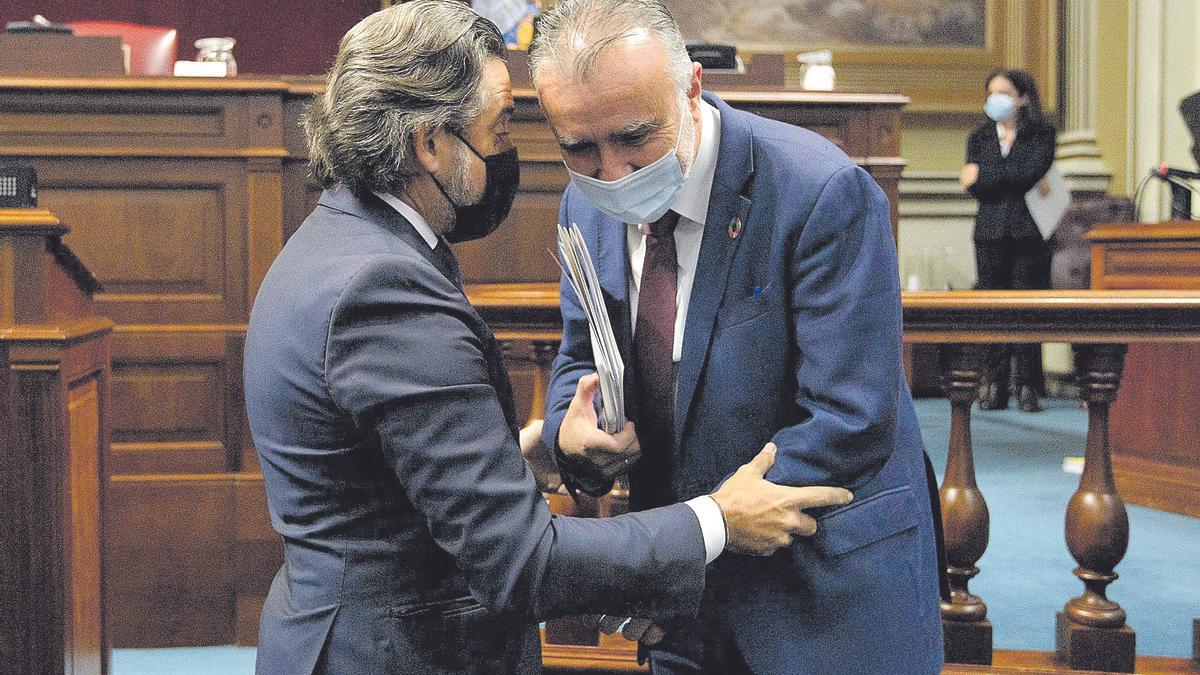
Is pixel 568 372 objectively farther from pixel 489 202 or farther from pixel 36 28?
pixel 36 28

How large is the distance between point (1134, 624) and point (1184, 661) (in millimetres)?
1252

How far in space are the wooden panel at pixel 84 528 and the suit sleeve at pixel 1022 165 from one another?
18.2 feet

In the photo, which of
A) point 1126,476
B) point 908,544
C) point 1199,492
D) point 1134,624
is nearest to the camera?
point 908,544

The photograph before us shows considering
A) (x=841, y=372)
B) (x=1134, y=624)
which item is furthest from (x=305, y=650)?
(x=1134, y=624)

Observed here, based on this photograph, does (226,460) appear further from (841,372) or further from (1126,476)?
(1126,476)

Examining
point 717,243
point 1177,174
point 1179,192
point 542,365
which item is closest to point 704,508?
point 717,243

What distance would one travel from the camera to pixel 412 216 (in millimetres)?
1494

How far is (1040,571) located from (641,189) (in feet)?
10.5

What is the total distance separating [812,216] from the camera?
145 centimetres

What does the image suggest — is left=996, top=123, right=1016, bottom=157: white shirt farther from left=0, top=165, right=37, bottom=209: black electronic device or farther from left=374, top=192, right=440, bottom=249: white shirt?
left=374, top=192, right=440, bottom=249: white shirt

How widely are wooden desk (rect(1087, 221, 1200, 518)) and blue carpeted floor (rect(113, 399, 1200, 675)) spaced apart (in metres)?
0.16

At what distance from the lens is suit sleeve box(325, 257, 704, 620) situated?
4.30 feet

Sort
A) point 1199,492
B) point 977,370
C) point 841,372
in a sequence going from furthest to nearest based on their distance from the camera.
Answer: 1. point 1199,492
2. point 977,370
3. point 841,372

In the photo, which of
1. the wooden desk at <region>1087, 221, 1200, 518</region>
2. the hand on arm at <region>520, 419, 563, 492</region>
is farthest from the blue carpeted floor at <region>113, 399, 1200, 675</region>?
the hand on arm at <region>520, 419, 563, 492</region>
